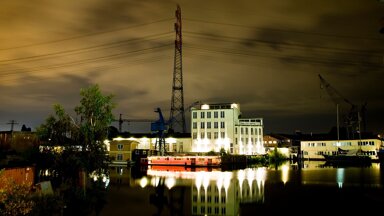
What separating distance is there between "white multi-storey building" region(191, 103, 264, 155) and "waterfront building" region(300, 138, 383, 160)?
2998 centimetres

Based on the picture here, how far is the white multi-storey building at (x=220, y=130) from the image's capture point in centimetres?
9947

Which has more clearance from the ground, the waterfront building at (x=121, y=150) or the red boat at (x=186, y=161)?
the waterfront building at (x=121, y=150)

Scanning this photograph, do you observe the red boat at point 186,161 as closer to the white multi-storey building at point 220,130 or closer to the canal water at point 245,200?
the white multi-storey building at point 220,130

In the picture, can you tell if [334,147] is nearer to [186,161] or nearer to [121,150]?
[186,161]

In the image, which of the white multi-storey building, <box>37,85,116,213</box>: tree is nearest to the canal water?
<box>37,85,116,213</box>: tree

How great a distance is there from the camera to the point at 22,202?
16875mm

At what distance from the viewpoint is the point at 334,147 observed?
389 ft

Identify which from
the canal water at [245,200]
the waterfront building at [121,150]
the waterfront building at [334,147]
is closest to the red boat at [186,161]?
the waterfront building at [121,150]

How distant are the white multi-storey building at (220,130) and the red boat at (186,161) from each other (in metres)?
15.9

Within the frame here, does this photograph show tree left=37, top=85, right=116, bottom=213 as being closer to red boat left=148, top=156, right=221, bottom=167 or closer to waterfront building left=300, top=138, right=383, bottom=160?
red boat left=148, top=156, right=221, bottom=167

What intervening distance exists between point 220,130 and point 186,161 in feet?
64.4

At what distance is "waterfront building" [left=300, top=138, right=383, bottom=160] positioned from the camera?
111 m

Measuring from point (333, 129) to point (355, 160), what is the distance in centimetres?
8517

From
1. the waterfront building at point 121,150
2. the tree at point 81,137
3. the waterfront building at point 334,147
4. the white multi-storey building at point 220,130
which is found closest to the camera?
the tree at point 81,137
